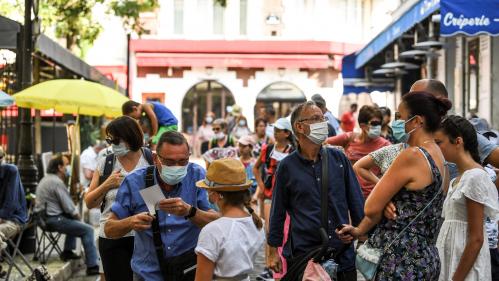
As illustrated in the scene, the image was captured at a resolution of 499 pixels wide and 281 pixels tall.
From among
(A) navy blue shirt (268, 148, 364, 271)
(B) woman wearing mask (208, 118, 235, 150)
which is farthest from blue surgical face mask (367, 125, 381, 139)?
(B) woman wearing mask (208, 118, 235, 150)

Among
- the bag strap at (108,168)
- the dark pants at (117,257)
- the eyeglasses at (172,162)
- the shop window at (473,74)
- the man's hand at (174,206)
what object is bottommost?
the dark pants at (117,257)

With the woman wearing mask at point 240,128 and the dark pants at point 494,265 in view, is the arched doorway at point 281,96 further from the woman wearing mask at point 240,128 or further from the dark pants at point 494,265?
the dark pants at point 494,265

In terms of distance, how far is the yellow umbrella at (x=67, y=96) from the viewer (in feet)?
47.1

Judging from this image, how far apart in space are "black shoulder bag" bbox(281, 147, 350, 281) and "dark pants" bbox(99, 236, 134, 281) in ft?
4.87

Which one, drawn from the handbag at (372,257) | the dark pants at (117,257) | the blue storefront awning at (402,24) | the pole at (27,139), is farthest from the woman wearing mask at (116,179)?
the blue storefront awning at (402,24)

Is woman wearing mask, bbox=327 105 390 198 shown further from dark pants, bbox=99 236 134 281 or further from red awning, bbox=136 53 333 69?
red awning, bbox=136 53 333 69

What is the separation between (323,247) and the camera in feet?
21.1

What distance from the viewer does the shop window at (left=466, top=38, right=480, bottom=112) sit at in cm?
1956

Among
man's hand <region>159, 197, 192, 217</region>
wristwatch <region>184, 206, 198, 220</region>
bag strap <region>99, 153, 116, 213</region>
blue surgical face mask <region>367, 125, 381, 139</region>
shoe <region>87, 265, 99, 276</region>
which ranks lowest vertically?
shoe <region>87, 265, 99, 276</region>

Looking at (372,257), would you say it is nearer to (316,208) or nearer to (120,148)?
(316,208)

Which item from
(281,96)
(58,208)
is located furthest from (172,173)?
(281,96)

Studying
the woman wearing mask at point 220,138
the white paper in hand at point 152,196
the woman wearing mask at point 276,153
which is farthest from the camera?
the woman wearing mask at point 220,138

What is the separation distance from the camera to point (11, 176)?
1154cm

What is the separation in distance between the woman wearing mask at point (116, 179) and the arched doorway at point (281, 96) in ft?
127
